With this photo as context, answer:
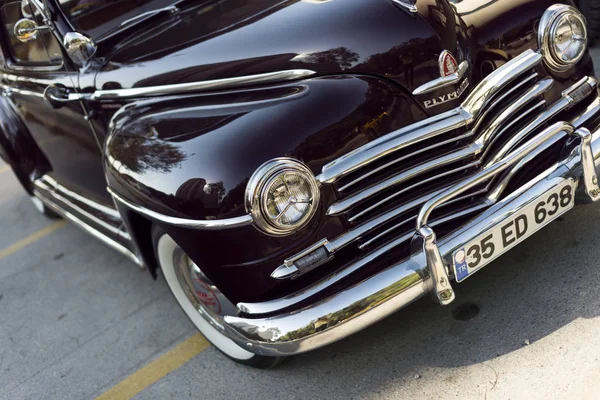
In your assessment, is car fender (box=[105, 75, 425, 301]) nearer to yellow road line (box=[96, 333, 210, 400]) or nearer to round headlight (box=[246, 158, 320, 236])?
round headlight (box=[246, 158, 320, 236])

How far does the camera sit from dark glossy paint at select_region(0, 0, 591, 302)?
2.40 metres

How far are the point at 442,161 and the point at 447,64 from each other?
1.31ft

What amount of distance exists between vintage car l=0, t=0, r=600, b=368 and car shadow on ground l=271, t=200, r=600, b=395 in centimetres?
39

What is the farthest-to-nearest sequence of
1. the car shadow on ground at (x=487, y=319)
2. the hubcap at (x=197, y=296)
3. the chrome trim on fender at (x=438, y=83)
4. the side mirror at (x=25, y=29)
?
the side mirror at (x=25, y=29)
the hubcap at (x=197, y=296)
the car shadow on ground at (x=487, y=319)
the chrome trim on fender at (x=438, y=83)

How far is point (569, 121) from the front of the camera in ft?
9.50

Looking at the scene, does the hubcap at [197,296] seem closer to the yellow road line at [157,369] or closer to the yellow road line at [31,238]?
the yellow road line at [157,369]

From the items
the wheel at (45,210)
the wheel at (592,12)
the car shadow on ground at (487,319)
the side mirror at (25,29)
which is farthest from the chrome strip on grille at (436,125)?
the wheel at (45,210)

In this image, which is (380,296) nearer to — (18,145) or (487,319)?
(487,319)

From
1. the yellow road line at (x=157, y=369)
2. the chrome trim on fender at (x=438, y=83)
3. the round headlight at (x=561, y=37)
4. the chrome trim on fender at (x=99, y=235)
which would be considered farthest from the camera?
the chrome trim on fender at (x=99, y=235)

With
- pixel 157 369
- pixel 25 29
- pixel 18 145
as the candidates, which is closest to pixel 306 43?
pixel 25 29

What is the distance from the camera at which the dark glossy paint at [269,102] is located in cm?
240

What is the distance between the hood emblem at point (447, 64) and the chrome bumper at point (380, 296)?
1.35 ft

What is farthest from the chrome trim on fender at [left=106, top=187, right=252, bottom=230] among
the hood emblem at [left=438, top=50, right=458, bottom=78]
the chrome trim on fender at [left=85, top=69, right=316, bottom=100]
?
the hood emblem at [left=438, top=50, right=458, bottom=78]

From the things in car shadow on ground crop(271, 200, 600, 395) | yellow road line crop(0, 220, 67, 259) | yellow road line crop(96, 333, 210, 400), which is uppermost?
car shadow on ground crop(271, 200, 600, 395)
